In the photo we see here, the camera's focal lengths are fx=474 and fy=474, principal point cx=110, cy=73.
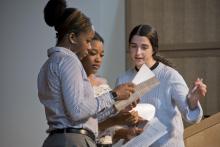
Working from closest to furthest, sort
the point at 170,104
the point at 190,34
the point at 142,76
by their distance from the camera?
the point at 142,76 → the point at 170,104 → the point at 190,34

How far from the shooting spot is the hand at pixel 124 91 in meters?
1.41

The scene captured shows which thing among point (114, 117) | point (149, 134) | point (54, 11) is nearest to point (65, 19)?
point (54, 11)

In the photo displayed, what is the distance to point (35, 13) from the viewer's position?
338 centimetres

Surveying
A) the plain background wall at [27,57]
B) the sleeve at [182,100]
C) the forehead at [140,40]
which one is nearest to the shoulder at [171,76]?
the sleeve at [182,100]

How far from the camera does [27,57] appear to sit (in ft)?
11.1

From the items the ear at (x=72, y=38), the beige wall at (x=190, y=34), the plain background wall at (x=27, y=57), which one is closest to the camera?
the ear at (x=72, y=38)

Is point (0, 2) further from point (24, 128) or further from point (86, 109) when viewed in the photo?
point (86, 109)

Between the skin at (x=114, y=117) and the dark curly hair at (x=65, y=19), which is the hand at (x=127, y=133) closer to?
the skin at (x=114, y=117)

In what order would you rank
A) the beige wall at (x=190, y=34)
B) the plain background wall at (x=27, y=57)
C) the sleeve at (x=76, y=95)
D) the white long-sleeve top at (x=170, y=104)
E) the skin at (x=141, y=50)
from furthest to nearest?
the plain background wall at (x=27, y=57)
the beige wall at (x=190, y=34)
the skin at (x=141, y=50)
the white long-sleeve top at (x=170, y=104)
the sleeve at (x=76, y=95)

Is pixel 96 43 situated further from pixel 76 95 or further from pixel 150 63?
pixel 76 95

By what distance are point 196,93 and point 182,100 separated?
0.07m

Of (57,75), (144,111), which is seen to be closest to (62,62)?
(57,75)

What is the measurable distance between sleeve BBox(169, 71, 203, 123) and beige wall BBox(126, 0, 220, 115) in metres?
1.34

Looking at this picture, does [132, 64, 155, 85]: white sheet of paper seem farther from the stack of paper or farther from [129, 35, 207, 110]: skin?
[129, 35, 207, 110]: skin
